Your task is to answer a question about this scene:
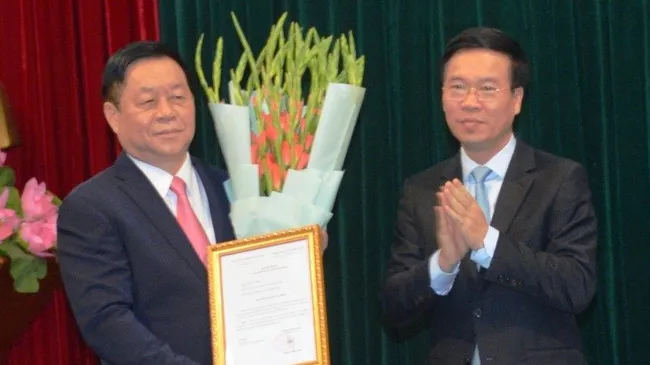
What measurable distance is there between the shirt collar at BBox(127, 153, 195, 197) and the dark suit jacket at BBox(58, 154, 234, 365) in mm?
70

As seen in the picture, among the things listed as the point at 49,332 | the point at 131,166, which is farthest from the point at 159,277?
the point at 49,332

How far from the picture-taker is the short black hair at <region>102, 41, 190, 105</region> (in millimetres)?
2660

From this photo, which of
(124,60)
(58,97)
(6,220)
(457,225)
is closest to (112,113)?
(124,60)

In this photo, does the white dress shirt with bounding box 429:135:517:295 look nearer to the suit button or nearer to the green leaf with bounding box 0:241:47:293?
the suit button

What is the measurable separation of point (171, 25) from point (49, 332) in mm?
1154

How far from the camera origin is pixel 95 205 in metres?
2.56

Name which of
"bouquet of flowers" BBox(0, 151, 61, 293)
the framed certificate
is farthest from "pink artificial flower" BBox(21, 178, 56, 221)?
the framed certificate

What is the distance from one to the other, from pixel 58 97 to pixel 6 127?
451 mm

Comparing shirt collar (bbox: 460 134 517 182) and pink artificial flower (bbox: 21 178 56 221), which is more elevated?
shirt collar (bbox: 460 134 517 182)

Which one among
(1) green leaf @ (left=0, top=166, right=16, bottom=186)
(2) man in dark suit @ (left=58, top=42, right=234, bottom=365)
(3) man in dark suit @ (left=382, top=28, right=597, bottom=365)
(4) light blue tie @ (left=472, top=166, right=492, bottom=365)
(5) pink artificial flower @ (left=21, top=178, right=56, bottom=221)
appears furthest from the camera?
(1) green leaf @ (left=0, top=166, right=16, bottom=186)

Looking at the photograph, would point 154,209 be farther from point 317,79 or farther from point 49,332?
point 49,332

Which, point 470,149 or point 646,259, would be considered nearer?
point 470,149

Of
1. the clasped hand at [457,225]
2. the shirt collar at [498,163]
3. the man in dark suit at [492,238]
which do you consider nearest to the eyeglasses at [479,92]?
the man in dark suit at [492,238]

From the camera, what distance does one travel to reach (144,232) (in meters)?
2.57
